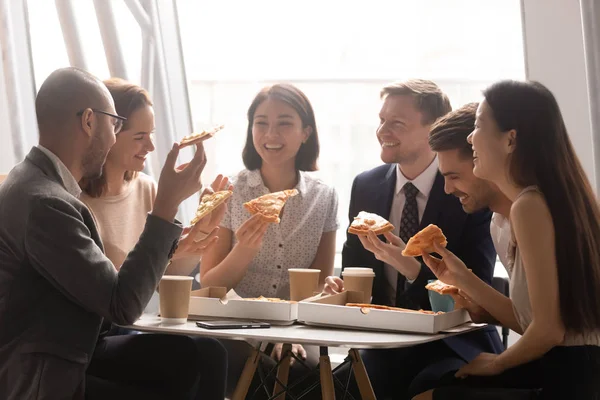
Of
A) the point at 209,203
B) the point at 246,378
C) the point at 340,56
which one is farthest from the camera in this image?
the point at 340,56

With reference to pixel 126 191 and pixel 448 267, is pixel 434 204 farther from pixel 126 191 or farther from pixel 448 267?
pixel 126 191

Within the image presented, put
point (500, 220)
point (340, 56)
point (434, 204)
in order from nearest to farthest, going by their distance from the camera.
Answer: point (500, 220) < point (434, 204) < point (340, 56)

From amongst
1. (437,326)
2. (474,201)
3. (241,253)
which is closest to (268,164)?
(241,253)

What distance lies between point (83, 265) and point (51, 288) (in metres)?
0.15

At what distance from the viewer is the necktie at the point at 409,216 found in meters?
3.23

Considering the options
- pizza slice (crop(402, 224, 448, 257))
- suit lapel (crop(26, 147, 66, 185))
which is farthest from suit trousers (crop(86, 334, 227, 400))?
pizza slice (crop(402, 224, 448, 257))

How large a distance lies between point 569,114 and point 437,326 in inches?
87.0

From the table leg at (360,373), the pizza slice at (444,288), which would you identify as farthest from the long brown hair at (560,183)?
the table leg at (360,373)

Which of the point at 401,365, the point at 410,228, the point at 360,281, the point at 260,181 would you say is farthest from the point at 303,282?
the point at 260,181

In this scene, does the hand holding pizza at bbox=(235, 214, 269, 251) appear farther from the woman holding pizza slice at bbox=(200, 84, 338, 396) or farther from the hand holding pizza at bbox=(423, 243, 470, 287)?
the hand holding pizza at bbox=(423, 243, 470, 287)

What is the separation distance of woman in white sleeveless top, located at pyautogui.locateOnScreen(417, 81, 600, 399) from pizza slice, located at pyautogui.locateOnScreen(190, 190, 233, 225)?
0.87 metres

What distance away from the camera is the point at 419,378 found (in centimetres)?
264

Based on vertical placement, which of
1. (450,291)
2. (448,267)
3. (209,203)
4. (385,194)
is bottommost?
(450,291)

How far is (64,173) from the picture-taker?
7.43 feet
